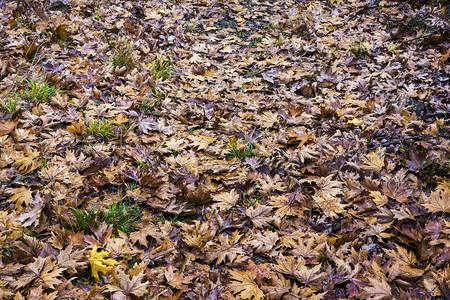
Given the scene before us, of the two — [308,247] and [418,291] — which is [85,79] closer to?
[308,247]

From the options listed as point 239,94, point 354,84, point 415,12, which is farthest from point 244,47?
point 415,12

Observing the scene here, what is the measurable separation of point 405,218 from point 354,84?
81.9 inches

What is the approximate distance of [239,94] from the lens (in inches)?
143

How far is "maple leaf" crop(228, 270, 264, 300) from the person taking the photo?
1689 mm

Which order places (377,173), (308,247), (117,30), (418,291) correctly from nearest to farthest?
(418,291), (308,247), (377,173), (117,30)

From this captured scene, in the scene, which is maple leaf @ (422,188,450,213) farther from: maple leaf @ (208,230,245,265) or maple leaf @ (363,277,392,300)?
maple leaf @ (208,230,245,265)

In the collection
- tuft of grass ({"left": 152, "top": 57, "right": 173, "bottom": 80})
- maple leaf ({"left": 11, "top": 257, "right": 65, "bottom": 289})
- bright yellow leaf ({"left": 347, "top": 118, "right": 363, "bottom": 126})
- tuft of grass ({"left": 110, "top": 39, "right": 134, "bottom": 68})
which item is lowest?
maple leaf ({"left": 11, "top": 257, "right": 65, "bottom": 289})

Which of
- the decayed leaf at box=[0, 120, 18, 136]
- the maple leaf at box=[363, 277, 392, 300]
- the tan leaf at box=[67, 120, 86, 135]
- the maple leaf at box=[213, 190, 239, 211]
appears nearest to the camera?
the maple leaf at box=[363, 277, 392, 300]

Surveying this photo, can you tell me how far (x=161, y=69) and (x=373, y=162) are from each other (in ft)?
9.05

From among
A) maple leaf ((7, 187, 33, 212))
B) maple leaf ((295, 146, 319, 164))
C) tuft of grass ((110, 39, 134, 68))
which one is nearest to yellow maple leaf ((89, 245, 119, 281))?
maple leaf ((7, 187, 33, 212))

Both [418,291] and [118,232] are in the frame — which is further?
[118,232]

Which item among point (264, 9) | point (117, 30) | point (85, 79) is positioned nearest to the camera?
point (85, 79)

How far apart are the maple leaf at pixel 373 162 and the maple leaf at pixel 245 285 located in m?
1.47

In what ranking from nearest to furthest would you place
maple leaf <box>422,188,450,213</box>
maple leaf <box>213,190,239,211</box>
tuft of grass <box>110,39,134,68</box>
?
maple leaf <box>422,188,450,213</box> < maple leaf <box>213,190,239,211</box> < tuft of grass <box>110,39,134,68</box>
